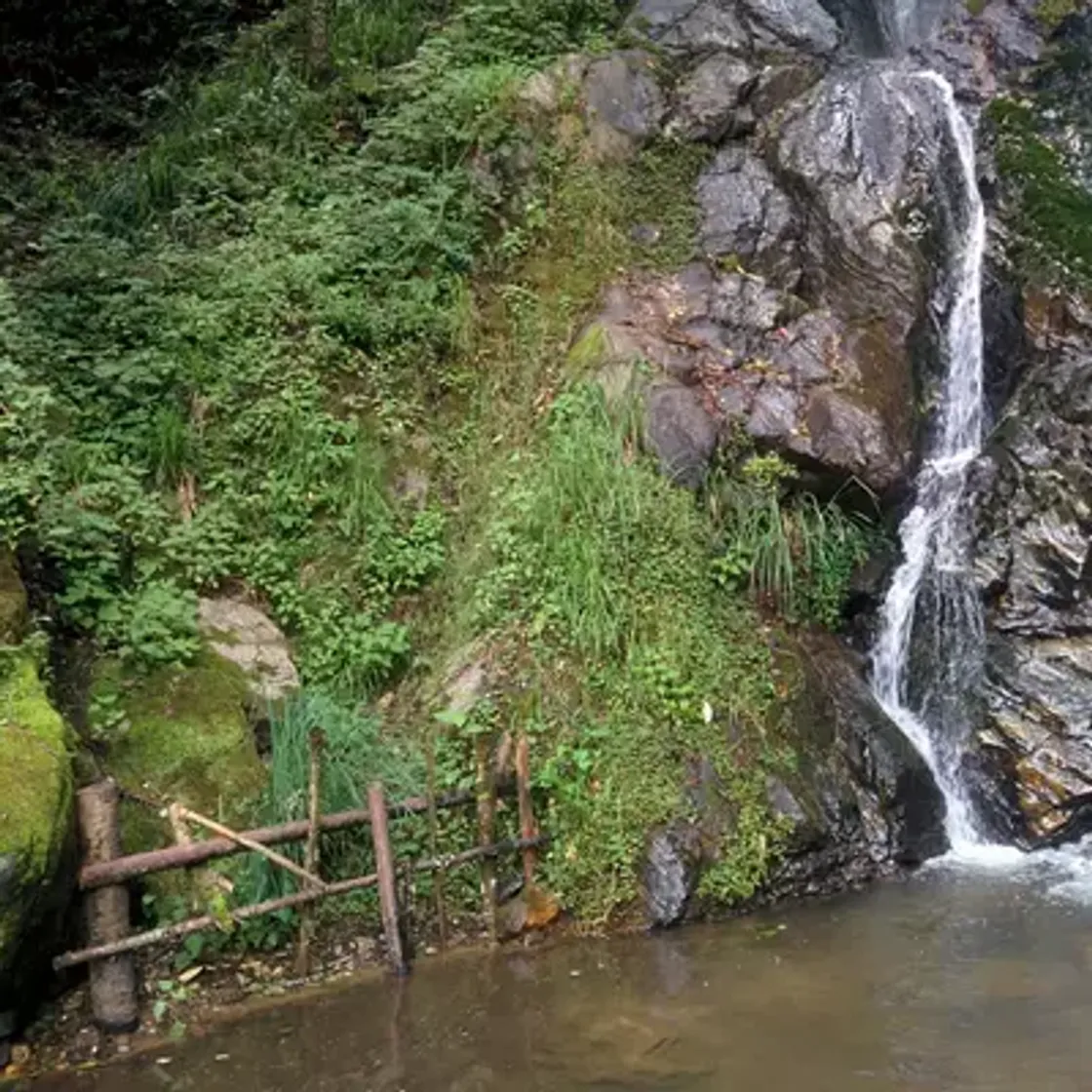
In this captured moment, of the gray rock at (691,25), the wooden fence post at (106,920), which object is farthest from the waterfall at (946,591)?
the wooden fence post at (106,920)

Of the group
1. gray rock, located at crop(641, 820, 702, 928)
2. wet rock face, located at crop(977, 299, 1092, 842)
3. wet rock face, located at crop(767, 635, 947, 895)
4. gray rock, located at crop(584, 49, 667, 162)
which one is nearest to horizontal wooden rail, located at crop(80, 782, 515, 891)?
gray rock, located at crop(641, 820, 702, 928)

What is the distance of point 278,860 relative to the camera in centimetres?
543

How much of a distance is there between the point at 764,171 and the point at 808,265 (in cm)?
96

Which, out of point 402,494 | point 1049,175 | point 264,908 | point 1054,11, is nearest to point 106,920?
point 264,908

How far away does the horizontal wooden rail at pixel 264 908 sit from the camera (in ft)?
16.6

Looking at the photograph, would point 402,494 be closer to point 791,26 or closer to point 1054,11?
point 791,26

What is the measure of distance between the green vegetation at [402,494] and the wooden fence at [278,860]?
0.18 m

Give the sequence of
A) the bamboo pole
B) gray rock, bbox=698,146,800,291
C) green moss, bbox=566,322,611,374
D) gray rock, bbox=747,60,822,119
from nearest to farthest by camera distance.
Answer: the bamboo pole, green moss, bbox=566,322,611,374, gray rock, bbox=698,146,800,291, gray rock, bbox=747,60,822,119

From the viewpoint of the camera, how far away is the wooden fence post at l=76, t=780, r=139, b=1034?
512 centimetres

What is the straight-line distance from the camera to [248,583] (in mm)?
6945

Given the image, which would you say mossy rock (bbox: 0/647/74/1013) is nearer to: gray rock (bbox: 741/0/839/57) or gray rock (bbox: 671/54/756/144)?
gray rock (bbox: 671/54/756/144)

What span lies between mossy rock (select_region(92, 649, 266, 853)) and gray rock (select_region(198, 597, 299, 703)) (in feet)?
0.53

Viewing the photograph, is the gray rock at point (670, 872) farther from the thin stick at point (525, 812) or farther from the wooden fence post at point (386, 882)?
the wooden fence post at point (386, 882)

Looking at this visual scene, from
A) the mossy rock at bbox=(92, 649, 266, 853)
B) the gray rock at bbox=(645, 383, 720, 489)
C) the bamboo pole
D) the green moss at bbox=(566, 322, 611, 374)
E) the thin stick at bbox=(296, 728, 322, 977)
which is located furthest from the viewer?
the green moss at bbox=(566, 322, 611, 374)
